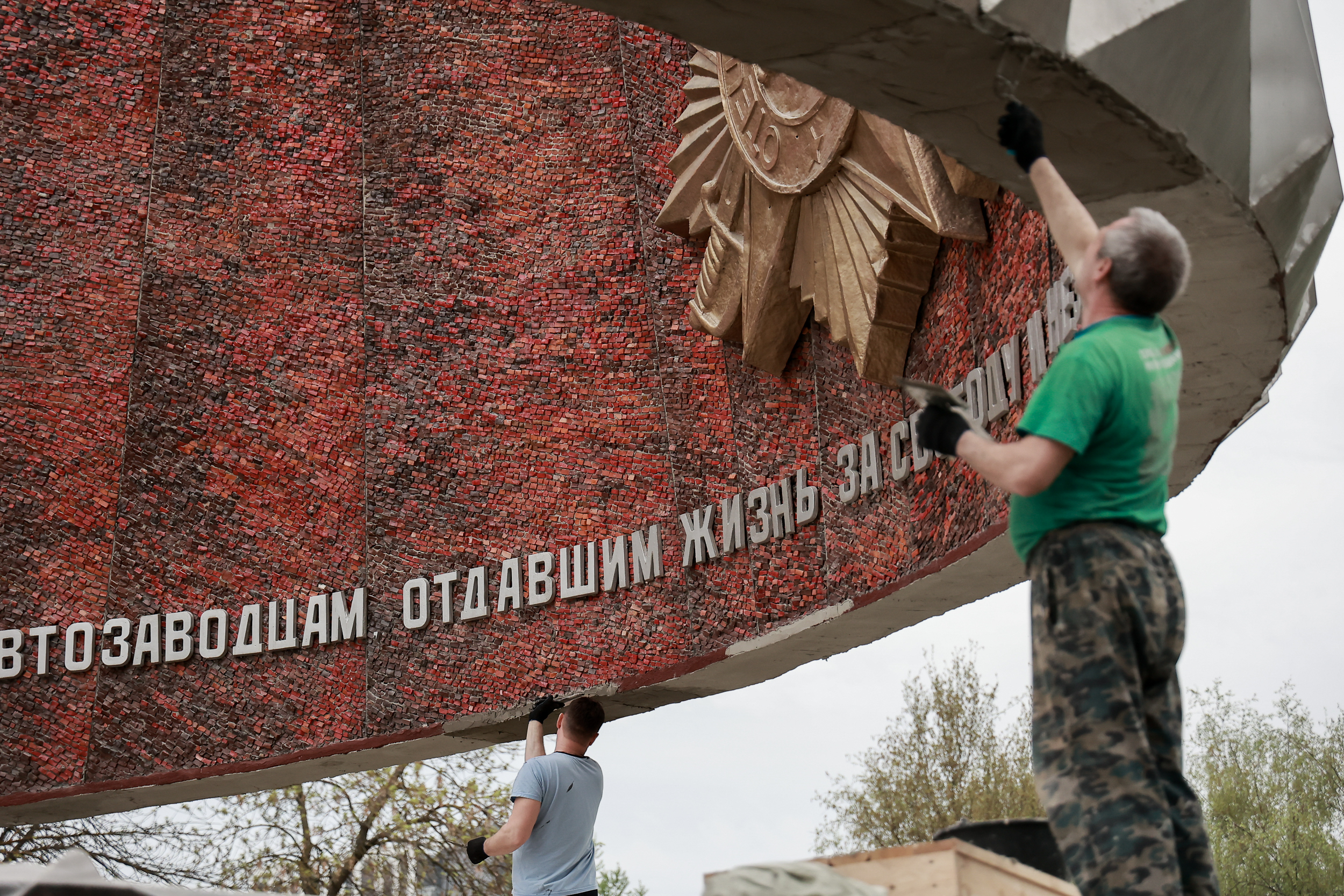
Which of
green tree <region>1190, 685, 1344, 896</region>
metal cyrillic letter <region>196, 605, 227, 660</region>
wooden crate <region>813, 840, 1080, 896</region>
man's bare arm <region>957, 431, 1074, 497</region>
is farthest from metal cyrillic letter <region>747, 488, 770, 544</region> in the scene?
green tree <region>1190, 685, 1344, 896</region>

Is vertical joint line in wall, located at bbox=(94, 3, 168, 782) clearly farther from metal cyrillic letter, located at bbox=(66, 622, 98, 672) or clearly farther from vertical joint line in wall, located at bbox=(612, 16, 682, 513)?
vertical joint line in wall, located at bbox=(612, 16, 682, 513)

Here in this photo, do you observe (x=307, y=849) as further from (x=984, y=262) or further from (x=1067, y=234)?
(x=1067, y=234)

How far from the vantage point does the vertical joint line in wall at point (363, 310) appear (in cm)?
973

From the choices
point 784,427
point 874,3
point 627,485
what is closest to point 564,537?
point 627,485

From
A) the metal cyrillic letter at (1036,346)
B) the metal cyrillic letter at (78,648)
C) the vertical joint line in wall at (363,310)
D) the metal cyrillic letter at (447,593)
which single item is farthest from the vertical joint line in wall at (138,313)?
the metal cyrillic letter at (1036,346)

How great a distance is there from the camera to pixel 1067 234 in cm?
294

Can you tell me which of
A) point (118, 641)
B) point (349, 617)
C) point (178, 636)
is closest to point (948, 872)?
point (349, 617)

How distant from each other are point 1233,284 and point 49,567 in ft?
28.5

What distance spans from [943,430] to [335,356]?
796 cm

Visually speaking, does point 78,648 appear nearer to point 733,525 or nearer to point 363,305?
point 363,305

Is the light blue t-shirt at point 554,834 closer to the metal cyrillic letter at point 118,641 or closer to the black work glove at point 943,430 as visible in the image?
the black work glove at point 943,430

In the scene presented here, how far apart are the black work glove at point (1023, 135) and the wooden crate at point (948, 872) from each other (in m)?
1.57

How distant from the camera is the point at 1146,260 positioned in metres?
2.70

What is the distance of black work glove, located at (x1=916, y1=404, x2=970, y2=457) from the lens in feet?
8.82
